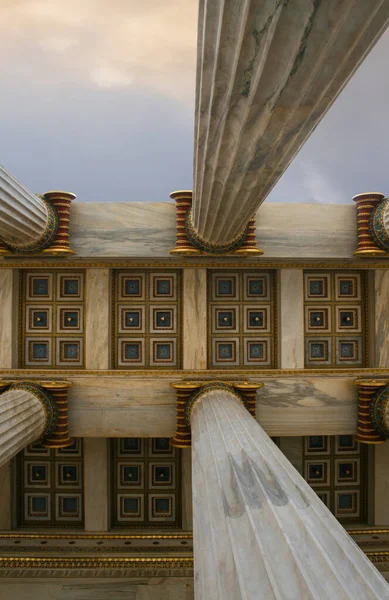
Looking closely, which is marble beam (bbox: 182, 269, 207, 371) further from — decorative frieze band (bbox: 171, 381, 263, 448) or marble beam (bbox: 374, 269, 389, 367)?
marble beam (bbox: 374, 269, 389, 367)

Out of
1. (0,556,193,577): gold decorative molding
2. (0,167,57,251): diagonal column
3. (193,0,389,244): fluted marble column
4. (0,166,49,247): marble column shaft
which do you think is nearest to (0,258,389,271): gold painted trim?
(0,167,57,251): diagonal column

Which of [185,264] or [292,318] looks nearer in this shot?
[185,264]

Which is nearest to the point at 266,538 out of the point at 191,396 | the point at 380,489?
the point at 191,396

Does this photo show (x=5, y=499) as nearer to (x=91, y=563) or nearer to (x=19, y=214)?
(x=91, y=563)

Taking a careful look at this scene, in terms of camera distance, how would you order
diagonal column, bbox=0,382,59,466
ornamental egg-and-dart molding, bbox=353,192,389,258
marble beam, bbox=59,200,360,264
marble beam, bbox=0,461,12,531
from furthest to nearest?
marble beam, bbox=0,461,12,531, marble beam, bbox=59,200,360,264, ornamental egg-and-dart molding, bbox=353,192,389,258, diagonal column, bbox=0,382,59,466

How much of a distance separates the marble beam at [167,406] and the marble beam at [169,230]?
2.75 metres

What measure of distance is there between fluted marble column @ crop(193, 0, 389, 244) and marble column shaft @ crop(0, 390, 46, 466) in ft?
16.9

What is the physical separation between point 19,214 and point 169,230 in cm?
292

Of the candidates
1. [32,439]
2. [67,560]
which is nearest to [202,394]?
[32,439]

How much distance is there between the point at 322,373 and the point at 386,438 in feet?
6.12

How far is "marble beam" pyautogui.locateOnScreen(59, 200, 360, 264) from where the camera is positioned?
25.0ft

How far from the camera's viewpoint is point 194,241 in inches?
289

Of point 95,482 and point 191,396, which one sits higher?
point 191,396

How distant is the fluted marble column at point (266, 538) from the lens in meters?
2.23
